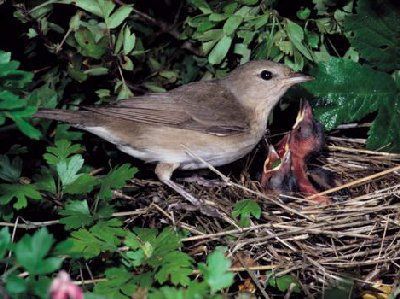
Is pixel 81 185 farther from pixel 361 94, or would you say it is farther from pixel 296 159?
pixel 361 94

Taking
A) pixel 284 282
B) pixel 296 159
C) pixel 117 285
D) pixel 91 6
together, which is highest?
pixel 91 6

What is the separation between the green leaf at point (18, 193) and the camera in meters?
3.70

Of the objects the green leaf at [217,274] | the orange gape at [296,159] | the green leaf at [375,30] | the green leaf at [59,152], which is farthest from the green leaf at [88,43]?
the green leaf at [217,274]

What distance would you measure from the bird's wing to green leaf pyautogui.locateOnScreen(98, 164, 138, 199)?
720 millimetres

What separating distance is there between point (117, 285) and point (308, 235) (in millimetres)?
1318

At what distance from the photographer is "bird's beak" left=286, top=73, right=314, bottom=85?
183 inches

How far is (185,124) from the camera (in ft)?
15.5

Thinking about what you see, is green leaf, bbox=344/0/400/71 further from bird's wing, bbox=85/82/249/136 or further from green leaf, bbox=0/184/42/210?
green leaf, bbox=0/184/42/210

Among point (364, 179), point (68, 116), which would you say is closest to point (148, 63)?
point (68, 116)

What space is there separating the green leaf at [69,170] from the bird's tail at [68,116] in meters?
0.45

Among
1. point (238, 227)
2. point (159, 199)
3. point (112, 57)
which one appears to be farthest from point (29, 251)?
point (112, 57)

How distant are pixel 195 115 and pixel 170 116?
0.64ft

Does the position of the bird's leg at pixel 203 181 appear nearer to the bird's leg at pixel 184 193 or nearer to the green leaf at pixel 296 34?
the bird's leg at pixel 184 193

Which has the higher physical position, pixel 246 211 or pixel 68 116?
pixel 68 116
